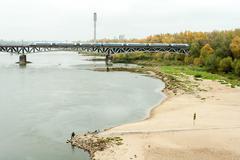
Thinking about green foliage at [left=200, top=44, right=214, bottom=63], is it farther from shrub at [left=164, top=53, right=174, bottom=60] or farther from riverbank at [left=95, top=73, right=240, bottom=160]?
riverbank at [left=95, top=73, right=240, bottom=160]

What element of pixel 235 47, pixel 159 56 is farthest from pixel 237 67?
pixel 159 56

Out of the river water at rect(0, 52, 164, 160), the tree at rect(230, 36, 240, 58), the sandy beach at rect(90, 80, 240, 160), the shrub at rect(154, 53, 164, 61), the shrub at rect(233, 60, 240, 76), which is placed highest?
the tree at rect(230, 36, 240, 58)

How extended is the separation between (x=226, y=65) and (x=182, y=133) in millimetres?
56106

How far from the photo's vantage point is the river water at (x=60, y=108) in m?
35.9

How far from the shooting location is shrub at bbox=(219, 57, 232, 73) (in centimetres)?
9075

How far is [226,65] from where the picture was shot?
91.1 m

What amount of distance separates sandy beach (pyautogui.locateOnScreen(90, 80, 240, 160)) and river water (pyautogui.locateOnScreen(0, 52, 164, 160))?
3.08 metres

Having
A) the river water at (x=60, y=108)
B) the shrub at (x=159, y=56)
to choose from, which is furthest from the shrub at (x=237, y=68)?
the shrub at (x=159, y=56)

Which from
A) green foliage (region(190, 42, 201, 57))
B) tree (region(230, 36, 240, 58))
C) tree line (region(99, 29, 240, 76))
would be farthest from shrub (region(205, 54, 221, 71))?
green foliage (region(190, 42, 201, 57))

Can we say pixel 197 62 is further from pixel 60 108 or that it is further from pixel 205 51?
pixel 60 108

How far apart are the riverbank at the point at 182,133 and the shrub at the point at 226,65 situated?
1370 inches

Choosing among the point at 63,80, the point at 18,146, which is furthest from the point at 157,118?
the point at 63,80

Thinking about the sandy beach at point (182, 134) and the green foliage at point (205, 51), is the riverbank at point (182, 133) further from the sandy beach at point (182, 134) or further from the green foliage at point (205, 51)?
the green foliage at point (205, 51)

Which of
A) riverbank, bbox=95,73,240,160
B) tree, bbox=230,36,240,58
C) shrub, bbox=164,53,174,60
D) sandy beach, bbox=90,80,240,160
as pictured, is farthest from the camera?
shrub, bbox=164,53,174,60
